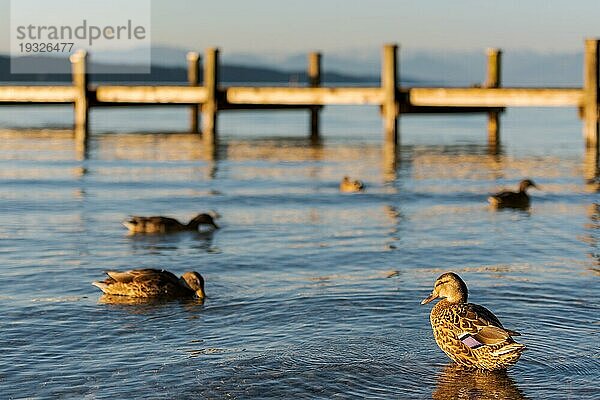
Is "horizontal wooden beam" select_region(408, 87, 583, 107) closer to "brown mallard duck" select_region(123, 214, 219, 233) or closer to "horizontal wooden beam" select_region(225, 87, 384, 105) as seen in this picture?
"horizontal wooden beam" select_region(225, 87, 384, 105)

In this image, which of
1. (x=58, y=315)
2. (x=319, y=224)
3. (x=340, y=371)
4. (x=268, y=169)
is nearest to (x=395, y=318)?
(x=340, y=371)

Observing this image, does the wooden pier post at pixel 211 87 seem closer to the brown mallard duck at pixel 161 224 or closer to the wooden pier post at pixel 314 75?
the wooden pier post at pixel 314 75

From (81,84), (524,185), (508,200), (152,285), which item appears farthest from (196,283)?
(81,84)

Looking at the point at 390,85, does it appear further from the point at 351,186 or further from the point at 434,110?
the point at 351,186

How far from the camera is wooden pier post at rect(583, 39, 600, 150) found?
2998 cm

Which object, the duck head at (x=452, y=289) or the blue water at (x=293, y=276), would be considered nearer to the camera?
the blue water at (x=293, y=276)

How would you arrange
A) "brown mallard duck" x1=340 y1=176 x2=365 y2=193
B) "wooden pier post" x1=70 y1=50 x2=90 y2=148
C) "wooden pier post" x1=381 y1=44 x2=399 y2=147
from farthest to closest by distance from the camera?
1. "wooden pier post" x1=70 y1=50 x2=90 y2=148
2. "wooden pier post" x1=381 y1=44 x2=399 y2=147
3. "brown mallard duck" x1=340 y1=176 x2=365 y2=193

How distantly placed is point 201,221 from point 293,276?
4.38 m

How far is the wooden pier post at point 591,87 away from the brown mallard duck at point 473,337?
22360 millimetres

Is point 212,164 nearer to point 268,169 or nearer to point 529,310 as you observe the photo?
point 268,169

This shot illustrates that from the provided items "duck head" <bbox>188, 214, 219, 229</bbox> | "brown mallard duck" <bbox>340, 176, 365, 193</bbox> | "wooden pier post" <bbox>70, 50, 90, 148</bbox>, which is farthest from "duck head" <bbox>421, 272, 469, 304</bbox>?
"wooden pier post" <bbox>70, 50, 90, 148</bbox>

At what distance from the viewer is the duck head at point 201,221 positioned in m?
16.7

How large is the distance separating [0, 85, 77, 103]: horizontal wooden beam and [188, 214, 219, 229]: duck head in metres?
23.4

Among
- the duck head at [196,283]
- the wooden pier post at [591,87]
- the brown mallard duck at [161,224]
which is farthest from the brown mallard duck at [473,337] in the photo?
the wooden pier post at [591,87]
